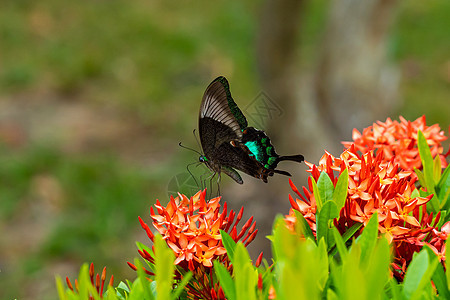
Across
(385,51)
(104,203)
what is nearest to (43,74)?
(104,203)

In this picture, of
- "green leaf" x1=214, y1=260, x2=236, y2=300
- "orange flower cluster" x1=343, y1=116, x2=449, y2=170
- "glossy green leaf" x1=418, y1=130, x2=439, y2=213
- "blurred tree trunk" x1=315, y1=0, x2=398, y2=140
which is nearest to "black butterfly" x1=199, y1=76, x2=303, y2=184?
Result: "orange flower cluster" x1=343, y1=116, x2=449, y2=170

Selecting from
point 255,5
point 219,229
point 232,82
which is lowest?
point 219,229

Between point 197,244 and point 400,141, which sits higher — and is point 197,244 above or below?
below

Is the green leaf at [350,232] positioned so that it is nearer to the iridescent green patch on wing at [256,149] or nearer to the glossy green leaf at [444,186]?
the glossy green leaf at [444,186]

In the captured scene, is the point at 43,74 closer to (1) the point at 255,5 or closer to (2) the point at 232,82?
(2) the point at 232,82

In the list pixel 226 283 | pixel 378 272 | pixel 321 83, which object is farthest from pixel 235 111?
pixel 321 83

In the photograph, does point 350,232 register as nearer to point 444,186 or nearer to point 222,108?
point 444,186

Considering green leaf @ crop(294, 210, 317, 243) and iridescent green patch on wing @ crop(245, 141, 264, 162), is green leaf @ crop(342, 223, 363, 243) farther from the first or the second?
iridescent green patch on wing @ crop(245, 141, 264, 162)
